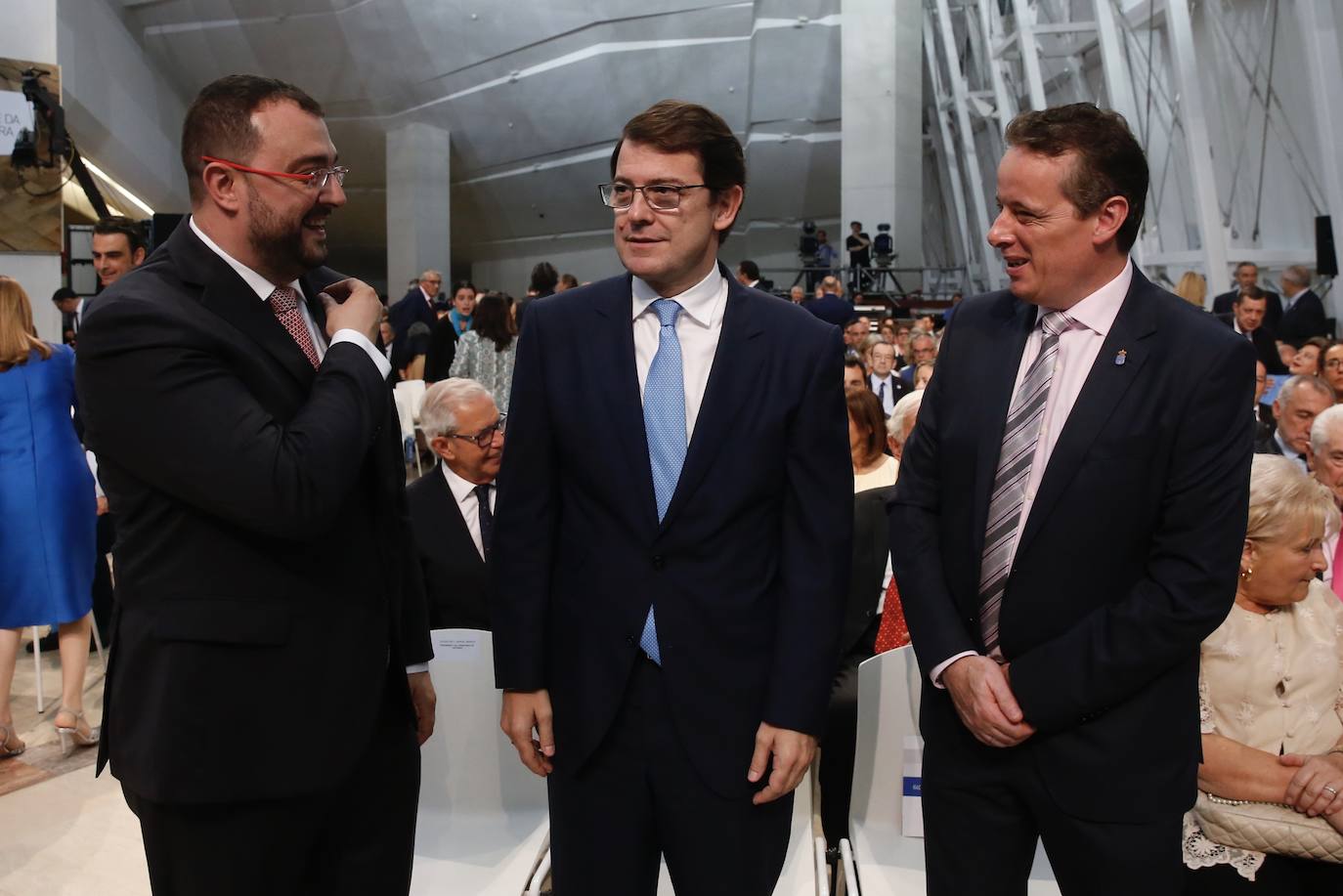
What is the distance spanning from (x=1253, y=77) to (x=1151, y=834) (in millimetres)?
10053

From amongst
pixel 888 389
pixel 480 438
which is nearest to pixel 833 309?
pixel 888 389

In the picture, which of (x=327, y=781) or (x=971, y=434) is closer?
(x=327, y=781)

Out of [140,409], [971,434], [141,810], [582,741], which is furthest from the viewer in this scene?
[971,434]

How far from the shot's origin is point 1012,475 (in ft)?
6.33

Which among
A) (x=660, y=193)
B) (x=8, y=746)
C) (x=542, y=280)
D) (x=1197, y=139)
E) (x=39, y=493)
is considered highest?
(x=1197, y=139)

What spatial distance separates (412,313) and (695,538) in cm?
934

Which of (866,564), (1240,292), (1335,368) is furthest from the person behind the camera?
(1240,292)

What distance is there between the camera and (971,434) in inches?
77.2

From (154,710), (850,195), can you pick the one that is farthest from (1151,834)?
(850,195)

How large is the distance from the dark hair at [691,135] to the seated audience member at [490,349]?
5377 millimetres

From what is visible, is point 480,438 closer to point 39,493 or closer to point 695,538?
point 695,538

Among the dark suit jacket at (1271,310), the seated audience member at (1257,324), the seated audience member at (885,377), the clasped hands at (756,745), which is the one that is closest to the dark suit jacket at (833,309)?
the seated audience member at (885,377)

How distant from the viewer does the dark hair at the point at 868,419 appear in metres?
4.07

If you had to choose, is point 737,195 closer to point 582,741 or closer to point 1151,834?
point 582,741
